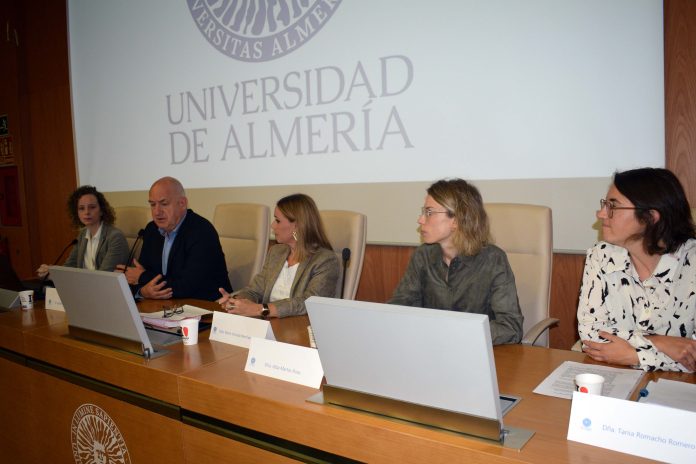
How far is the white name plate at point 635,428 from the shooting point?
3.10 ft

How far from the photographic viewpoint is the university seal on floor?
1757 mm

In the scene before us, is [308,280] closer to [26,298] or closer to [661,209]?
[26,298]

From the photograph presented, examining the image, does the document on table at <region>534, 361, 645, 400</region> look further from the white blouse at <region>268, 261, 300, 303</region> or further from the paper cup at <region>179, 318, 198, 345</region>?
the white blouse at <region>268, 261, 300, 303</region>

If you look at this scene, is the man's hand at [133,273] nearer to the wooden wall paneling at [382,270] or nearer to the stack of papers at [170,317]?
the stack of papers at [170,317]

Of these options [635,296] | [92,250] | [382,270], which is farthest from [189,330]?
[92,250]

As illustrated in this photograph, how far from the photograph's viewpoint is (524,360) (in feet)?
5.08

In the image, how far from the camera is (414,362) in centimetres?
109

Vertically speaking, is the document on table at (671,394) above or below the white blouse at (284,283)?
below

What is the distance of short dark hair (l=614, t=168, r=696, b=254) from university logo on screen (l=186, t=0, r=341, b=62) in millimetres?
2129

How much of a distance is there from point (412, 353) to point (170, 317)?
129 centimetres

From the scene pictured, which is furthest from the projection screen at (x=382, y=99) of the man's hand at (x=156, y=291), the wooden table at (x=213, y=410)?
the wooden table at (x=213, y=410)

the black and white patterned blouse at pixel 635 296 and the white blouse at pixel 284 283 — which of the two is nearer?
the black and white patterned blouse at pixel 635 296

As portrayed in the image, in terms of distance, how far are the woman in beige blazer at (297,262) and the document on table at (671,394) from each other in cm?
130

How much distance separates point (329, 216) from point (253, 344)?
4.00ft
